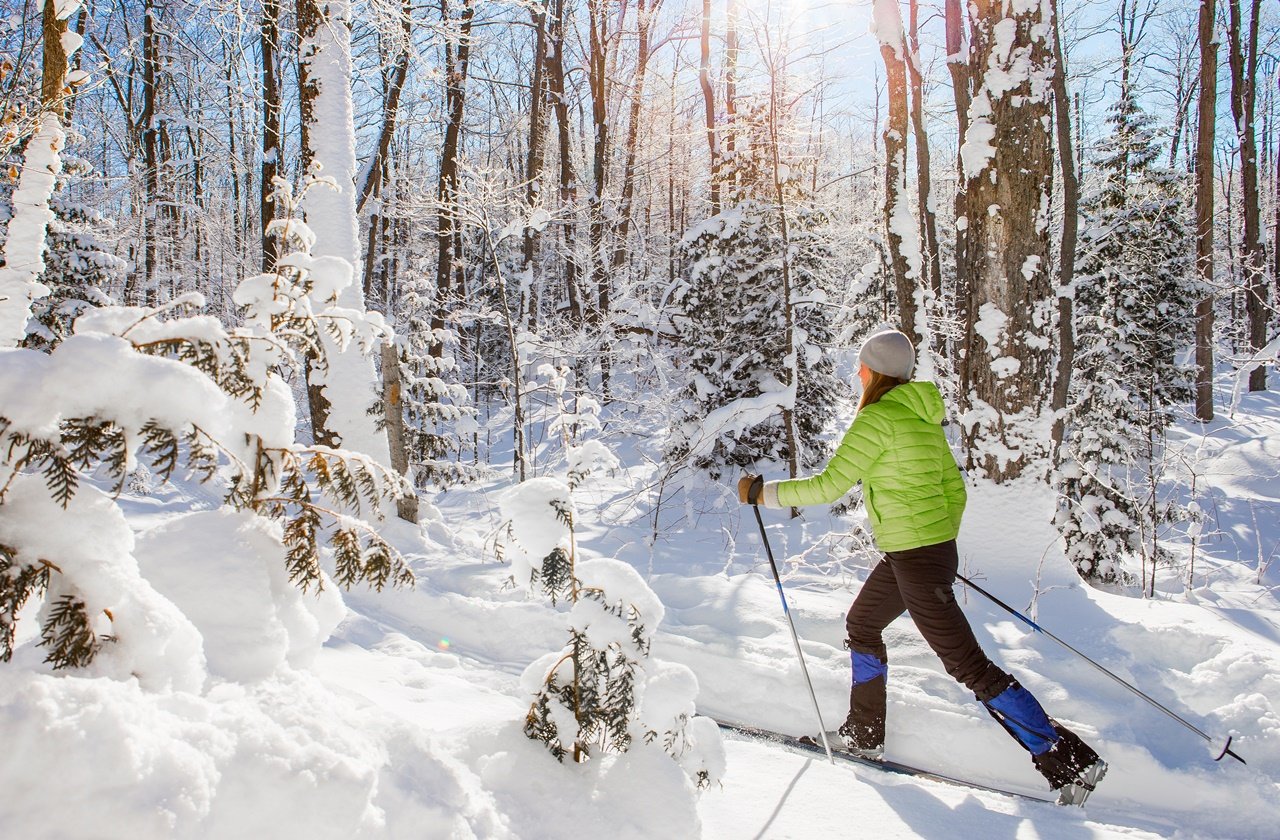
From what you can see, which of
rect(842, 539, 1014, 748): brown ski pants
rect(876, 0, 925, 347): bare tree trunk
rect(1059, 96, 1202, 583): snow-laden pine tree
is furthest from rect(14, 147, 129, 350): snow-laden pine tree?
rect(1059, 96, 1202, 583): snow-laden pine tree

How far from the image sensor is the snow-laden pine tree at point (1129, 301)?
45.5 ft

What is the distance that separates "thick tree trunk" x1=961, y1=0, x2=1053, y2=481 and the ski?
303 centimetres

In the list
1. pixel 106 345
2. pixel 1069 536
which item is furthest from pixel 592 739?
pixel 1069 536

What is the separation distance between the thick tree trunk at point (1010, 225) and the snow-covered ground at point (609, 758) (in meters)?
0.65

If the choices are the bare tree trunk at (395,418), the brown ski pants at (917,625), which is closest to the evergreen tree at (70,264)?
the bare tree trunk at (395,418)

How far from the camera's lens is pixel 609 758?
8.12 feet

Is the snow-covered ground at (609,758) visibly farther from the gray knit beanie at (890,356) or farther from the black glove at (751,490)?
the gray knit beanie at (890,356)

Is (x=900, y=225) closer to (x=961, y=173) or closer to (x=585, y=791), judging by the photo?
(x=961, y=173)

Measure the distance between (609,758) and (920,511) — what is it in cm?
190

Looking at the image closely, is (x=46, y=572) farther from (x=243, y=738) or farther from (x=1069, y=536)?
(x=1069, y=536)

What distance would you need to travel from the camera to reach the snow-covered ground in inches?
58.2

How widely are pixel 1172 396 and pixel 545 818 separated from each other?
22890mm

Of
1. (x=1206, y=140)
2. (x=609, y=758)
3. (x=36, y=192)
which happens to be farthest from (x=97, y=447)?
(x=1206, y=140)

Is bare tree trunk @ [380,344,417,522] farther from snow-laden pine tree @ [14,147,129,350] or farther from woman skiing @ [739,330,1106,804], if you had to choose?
snow-laden pine tree @ [14,147,129,350]
